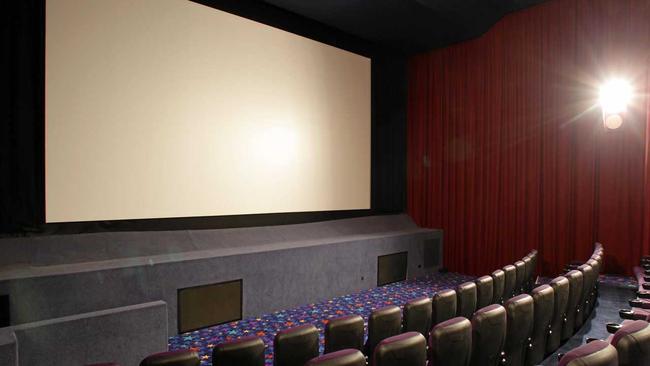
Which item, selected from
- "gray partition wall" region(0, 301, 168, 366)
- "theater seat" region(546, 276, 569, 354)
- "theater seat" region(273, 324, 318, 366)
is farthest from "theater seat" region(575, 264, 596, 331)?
"gray partition wall" region(0, 301, 168, 366)

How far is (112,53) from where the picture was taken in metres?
3.38

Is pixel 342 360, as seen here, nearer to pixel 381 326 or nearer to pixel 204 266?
pixel 381 326

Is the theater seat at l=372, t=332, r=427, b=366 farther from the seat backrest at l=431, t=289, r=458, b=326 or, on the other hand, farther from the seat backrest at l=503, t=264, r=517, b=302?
the seat backrest at l=503, t=264, r=517, b=302

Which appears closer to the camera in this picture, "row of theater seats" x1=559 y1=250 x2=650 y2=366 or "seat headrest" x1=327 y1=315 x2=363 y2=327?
"row of theater seats" x1=559 y1=250 x2=650 y2=366

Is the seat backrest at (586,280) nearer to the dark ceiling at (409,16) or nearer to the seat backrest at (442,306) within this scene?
the seat backrest at (442,306)

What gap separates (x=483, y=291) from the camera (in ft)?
8.62

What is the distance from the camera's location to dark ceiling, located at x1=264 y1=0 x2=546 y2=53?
14.8 ft

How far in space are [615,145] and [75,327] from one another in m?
4.88

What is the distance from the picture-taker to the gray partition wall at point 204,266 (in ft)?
A: 8.76

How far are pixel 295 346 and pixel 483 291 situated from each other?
146 cm

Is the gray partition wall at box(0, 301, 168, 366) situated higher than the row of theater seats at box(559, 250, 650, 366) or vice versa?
the row of theater seats at box(559, 250, 650, 366)

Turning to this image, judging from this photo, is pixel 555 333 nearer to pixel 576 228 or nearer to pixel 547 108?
pixel 576 228

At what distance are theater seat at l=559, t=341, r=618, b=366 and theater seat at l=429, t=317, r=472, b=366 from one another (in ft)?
1.45

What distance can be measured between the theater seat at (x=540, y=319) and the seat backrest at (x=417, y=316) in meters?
0.50
